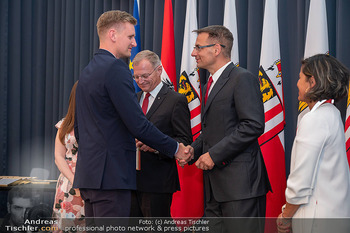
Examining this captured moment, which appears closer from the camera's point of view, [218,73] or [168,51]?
[218,73]

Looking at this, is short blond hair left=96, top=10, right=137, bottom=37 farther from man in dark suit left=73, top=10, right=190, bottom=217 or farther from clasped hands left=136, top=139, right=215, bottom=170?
clasped hands left=136, top=139, right=215, bottom=170

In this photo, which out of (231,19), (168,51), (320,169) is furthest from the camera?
(168,51)

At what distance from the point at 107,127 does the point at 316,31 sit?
2.14 meters

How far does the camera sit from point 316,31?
3289mm

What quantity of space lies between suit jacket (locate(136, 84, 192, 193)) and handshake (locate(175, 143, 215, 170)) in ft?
0.57

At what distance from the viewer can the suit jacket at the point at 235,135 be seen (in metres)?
2.28

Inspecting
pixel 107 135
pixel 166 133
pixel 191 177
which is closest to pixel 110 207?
pixel 107 135

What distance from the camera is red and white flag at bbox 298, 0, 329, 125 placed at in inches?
128

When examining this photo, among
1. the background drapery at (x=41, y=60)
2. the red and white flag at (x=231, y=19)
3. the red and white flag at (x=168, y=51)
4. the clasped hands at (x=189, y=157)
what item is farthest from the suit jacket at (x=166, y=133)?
the background drapery at (x=41, y=60)

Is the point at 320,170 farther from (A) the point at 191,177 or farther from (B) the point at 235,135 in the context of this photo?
(A) the point at 191,177

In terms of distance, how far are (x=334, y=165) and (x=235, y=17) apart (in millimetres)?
2326

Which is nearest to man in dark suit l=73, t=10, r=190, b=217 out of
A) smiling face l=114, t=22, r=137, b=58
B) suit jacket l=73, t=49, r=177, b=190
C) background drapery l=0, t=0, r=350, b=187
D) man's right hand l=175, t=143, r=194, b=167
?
suit jacket l=73, t=49, r=177, b=190

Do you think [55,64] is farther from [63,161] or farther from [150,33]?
[63,161]

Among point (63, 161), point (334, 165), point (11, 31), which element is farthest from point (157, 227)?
point (11, 31)
